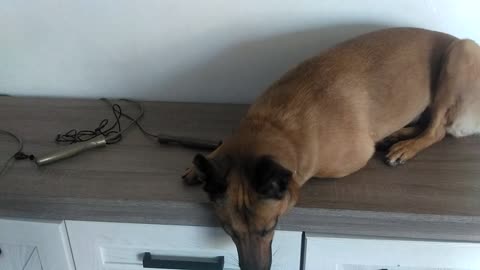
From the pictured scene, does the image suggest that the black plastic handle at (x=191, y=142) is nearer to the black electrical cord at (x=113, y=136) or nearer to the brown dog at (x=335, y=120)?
the black electrical cord at (x=113, y=136)

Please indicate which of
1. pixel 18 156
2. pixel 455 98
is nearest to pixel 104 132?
pixel 18 156

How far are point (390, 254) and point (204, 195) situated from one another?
0.45 metres

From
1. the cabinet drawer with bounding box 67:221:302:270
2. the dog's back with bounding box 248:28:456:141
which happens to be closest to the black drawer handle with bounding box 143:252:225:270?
the cabinet drawer with bounding box 67:221:302:270

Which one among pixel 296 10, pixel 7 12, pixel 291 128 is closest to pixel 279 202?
pixel 291 128

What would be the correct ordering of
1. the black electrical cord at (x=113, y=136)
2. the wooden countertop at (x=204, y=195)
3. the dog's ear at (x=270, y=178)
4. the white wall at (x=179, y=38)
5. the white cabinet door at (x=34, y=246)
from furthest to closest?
the white wall at (x=179, y=38)
the black electrical cord at (x=113, y=136)
the white cabinet door at (x=34, y=246)
the wooden countertop at (x=204, y=195)
the dog's ear at (x=270, y=178)

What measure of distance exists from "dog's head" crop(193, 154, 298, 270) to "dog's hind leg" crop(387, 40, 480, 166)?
43 centimetres

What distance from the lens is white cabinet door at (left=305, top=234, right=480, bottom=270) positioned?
1.08 meters

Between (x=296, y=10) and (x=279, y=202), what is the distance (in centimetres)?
64

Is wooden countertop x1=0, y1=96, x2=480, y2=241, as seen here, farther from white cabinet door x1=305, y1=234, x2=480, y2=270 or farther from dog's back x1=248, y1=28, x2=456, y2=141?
dog's back x1=248, y1=28, x2=456, y2=141

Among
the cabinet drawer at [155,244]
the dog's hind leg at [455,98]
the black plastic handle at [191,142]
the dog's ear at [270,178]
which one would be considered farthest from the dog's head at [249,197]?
the dog's hind leg at [455,98]

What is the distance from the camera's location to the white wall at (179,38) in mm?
1368

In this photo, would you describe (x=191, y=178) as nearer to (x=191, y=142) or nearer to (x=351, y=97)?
(x=191, y=142)

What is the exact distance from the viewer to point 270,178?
Answer: 0.88m

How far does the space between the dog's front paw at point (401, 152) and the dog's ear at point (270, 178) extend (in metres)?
0.40
